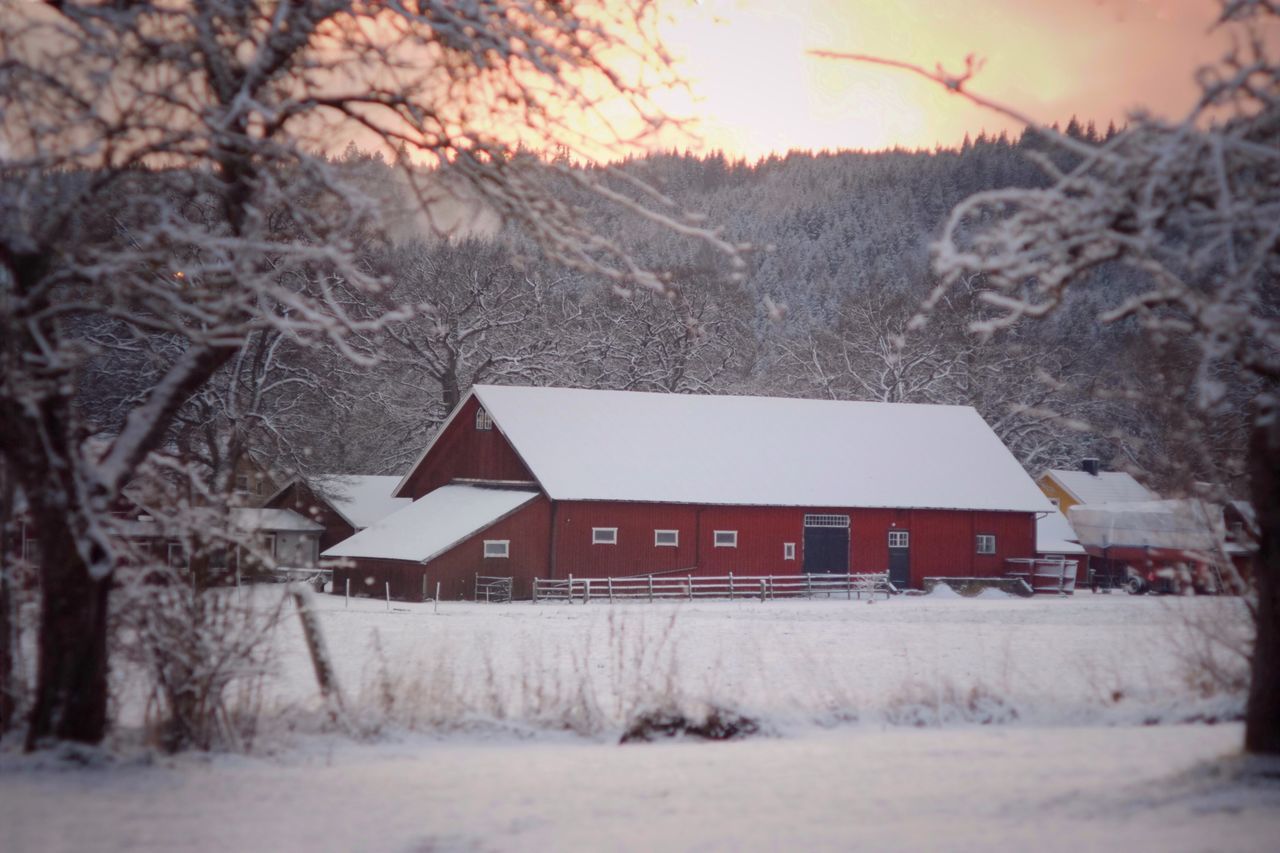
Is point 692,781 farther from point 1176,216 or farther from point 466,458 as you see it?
point 466,458

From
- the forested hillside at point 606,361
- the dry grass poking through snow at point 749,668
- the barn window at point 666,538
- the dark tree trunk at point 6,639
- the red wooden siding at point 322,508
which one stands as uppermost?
the forested hillside at point 606,361

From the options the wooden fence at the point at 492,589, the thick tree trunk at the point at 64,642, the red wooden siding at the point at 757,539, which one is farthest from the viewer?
the red wooden siding at the point at 757,539

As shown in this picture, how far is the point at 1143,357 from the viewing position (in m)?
32.2

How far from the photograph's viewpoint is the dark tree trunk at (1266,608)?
6.87 m

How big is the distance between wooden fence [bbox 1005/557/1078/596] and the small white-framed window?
10.5 metres

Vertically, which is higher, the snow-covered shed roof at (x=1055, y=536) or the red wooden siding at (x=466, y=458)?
the red wooden siding at (x=466, y=458)

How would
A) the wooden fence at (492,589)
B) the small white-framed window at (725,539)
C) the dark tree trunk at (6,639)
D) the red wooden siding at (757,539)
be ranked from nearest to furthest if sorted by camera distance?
the dark tree trunk at (6,639), the wooden fence at (492,589), the red wooden siding at (757,539), the small white-framed window at (725,539)

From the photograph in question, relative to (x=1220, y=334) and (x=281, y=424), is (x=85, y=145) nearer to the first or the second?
(x=1220, y=334)

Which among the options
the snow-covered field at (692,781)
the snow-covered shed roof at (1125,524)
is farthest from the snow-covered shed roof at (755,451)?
the snow-covered field at (692,781)

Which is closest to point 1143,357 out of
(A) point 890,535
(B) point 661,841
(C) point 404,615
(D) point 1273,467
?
(A) point 890,535

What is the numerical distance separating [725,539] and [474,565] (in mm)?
8213

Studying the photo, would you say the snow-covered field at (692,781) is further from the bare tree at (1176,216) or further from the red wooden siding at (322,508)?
the red wooden siding at (322,508)

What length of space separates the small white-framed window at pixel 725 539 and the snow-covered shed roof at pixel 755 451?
3.56 ft

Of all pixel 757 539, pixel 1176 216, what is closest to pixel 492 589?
pixel 757 539
